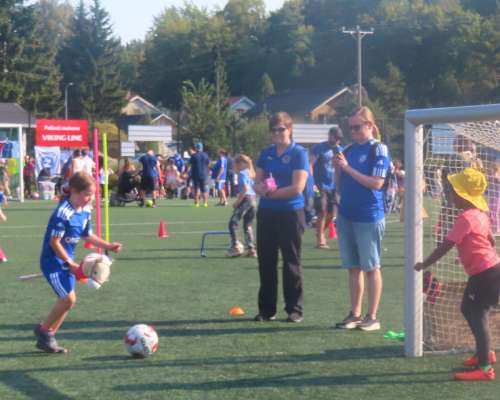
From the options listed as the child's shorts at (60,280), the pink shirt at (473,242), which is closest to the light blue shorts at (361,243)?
the pink shirt at (473,242)

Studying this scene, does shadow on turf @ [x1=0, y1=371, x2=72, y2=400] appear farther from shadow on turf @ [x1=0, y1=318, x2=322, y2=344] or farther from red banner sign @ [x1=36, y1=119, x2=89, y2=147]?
red banner sign @ [x1=36, y1=119, x2=89, y2=147]

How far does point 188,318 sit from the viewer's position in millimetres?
8820

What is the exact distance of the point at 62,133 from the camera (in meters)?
35.3

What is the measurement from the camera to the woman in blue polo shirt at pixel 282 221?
8.45m

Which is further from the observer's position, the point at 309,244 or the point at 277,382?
Result: the point at 309,244

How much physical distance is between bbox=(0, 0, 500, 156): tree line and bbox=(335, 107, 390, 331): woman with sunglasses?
1570 inches

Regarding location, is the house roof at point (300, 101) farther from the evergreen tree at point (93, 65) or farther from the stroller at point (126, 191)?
the stroller at point (126, 191)

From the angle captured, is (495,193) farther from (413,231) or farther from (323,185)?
(413,231)

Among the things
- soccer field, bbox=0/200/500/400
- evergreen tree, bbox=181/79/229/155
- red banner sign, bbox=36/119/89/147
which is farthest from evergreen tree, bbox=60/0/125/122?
soccer field, bbox=0/200/500/400

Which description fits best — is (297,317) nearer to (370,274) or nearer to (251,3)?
(370,274)

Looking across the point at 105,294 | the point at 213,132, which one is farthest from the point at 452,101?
the point at 105,294

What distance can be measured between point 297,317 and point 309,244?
7.48 m

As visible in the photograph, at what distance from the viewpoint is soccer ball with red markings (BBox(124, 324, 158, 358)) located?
7.01 meters

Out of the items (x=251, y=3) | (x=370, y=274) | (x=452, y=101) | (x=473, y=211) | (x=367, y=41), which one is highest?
(x=251, y=3)
